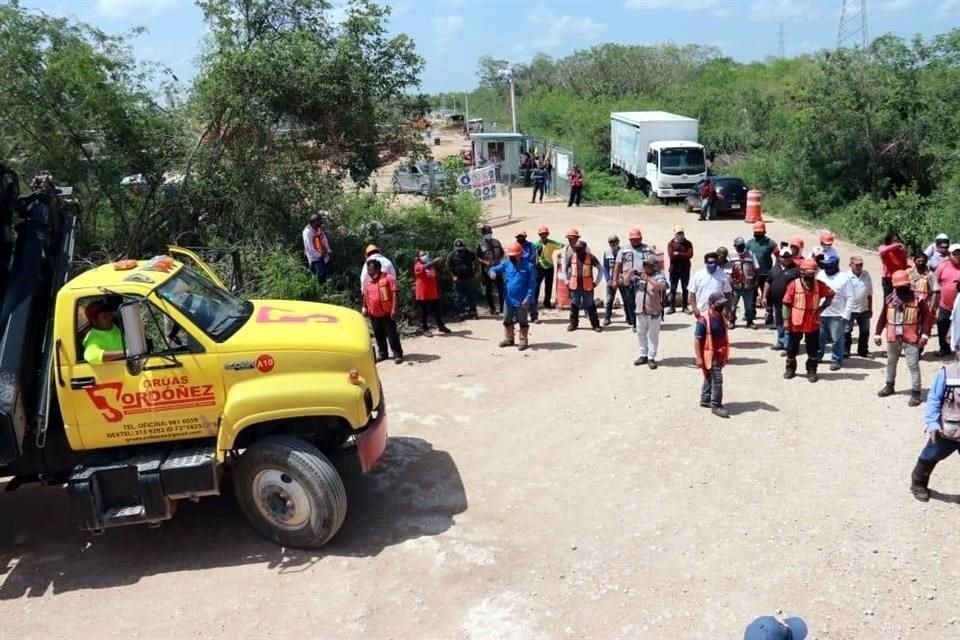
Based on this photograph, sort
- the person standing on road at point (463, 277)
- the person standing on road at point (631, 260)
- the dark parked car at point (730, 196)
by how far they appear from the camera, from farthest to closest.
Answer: the dark parked car at point (730, 196), the person standing on road at point (463, 277), the person standing on road at point (631, 260)

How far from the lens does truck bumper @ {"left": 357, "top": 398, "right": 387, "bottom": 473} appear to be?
6.69m

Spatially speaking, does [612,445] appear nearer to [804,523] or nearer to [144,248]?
[804,523]

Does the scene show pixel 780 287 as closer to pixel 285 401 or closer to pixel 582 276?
pixel 582 276

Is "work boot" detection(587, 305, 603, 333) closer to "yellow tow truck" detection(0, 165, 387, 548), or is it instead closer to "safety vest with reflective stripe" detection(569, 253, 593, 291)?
"safety vest with reflective stripe" detection(569, 253, 593, 291)

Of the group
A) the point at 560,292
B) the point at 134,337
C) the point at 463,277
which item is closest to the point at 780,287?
the point at 560,292

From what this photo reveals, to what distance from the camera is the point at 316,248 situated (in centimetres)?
1427

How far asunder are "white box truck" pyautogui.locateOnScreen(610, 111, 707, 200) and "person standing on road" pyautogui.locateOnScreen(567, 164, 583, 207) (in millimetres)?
2774

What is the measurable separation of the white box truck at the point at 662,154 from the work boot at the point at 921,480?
22.8m

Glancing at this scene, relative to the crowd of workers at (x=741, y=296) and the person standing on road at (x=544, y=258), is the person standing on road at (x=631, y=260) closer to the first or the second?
the crowd of workers at (x=741, y=296)

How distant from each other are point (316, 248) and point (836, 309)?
853 centimetres

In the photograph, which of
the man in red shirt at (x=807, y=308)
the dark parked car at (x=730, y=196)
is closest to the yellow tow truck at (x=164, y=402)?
the man in red shirt at (x=807, y=308)

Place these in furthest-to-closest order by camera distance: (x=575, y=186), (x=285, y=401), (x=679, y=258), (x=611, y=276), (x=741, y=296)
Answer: (x=575, y=186)
(x=679, y=258)
(x=611, y=276)
(x=741, y=296)
(x=285, y=401)

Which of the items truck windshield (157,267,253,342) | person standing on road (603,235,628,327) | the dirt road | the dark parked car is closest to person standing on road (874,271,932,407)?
the dirt road

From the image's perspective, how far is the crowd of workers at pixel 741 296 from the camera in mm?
8953
